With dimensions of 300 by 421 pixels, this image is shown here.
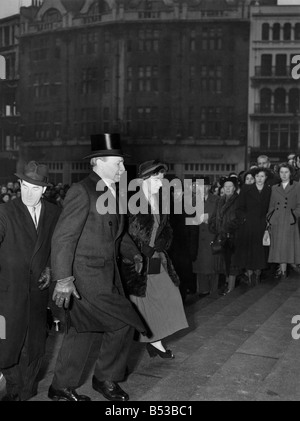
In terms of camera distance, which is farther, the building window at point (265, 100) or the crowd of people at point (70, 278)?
the building window at point (265, 100)

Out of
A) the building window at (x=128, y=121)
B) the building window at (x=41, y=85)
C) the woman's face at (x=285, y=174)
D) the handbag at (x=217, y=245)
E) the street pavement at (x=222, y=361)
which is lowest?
the street pavement at (x=222, y=361)

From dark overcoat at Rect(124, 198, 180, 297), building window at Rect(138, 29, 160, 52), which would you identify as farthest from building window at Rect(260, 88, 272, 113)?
dark overcoat at Rect(124, 198, 180, 297)

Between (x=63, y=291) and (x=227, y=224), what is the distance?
4.39 metres

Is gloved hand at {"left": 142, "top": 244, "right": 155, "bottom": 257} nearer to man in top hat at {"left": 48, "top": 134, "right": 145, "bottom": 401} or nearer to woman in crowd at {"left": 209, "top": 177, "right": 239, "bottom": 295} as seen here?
man in top hat at {"left": 48, "top": 134, "right": 145, "bottom": 401}

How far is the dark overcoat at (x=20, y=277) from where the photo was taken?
3.37 metres

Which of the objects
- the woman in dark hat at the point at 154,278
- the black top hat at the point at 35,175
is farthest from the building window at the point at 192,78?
the black top hat at the point at 35,175

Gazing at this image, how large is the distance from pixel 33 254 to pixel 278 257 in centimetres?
494

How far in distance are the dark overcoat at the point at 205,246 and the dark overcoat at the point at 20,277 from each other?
4.20m

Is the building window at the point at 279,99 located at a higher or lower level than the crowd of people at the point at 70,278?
higher

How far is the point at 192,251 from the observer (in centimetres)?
744

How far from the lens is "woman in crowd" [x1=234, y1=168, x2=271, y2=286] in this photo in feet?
24.9

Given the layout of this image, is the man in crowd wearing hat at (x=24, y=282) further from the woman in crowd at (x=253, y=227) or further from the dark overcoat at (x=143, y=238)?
the woman in crowd at (x=253, y=227)

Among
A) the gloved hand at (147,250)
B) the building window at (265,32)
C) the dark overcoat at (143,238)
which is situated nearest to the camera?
the dark overcoat at (143,238)

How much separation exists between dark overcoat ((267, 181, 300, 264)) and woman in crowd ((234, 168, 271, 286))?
0.13 m
